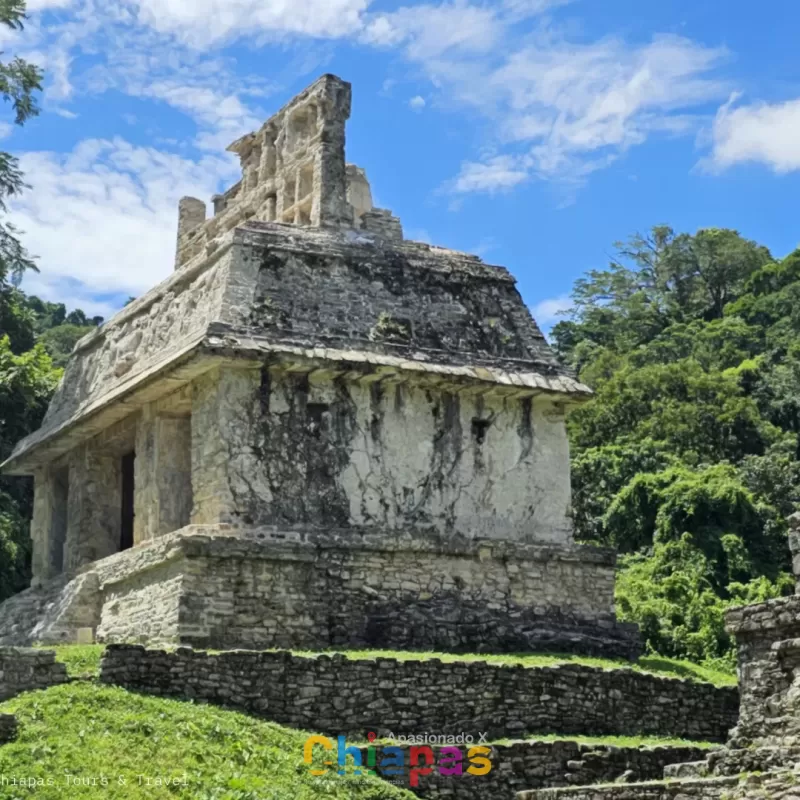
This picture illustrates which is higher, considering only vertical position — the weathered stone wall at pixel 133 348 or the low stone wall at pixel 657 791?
the weathered stone wall at pixel 133 348

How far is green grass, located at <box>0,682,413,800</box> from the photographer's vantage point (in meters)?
12.5

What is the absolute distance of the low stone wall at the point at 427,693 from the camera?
14930 millimetres

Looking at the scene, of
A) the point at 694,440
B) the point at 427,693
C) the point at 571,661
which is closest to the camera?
the point at 427,693

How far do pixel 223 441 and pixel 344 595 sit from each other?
2.25m

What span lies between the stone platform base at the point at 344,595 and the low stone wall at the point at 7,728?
3923 millimetres

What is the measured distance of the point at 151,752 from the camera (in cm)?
1316

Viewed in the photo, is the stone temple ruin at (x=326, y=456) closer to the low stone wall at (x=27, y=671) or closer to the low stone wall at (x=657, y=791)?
the low stone wall at (x=27, y=671)

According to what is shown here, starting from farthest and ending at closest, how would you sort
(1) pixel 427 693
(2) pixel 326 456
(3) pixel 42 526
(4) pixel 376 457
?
(3) pixel 42 526 < (4) pixel 376 457 < (2) pixel 326 456 < (1) pixel 427 693

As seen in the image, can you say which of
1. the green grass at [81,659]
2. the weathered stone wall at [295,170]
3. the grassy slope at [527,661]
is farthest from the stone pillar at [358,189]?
the green grass at [81,659]

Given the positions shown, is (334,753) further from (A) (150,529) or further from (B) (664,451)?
(B) (664,451)

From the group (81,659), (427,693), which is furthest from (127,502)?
(427,693)

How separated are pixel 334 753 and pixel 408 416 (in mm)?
6210

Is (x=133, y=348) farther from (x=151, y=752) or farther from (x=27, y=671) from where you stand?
(x=151, y=752)

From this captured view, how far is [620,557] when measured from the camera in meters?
33.0
